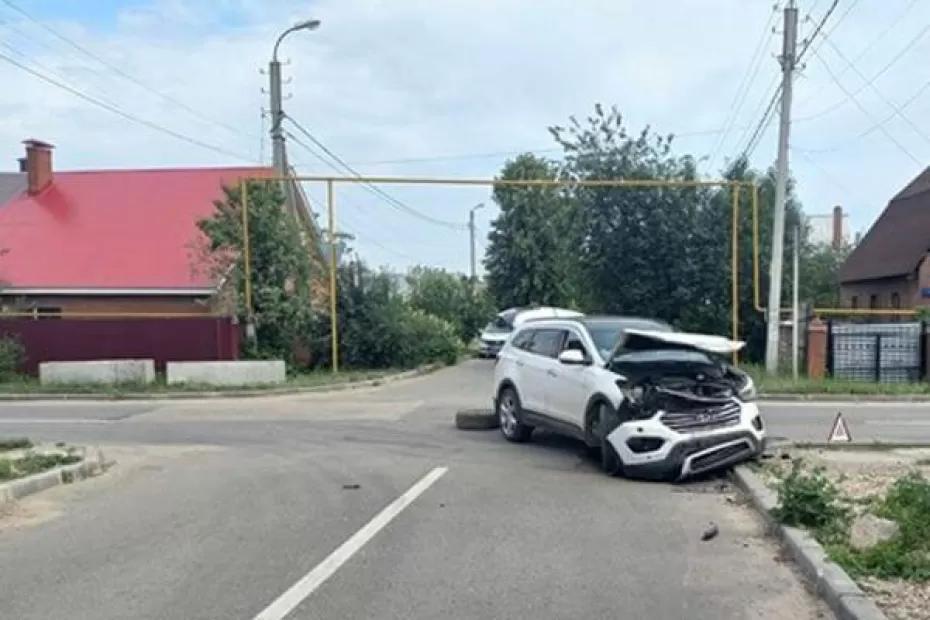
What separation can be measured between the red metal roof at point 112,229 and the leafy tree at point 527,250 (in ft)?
43.6

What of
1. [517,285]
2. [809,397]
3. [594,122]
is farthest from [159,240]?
[809,397]

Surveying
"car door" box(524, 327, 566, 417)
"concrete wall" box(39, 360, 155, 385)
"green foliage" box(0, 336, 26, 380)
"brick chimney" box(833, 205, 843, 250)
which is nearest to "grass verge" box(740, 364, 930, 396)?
"car door" box(524, 327, 566, 417)

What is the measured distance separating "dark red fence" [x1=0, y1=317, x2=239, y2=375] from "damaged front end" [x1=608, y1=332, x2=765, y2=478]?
17.3m

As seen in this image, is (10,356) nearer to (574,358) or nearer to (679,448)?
(574,358)

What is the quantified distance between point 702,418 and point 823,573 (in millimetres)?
4390

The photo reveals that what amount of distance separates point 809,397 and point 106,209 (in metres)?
25.1

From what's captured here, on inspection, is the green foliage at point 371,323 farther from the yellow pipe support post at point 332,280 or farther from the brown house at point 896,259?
the brown house at point 896,259

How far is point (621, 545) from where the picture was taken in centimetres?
774

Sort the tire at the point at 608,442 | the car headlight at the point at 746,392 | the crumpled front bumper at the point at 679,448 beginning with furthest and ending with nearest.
→ 1. the car headlight at the point at 746,392
2. the tire at the point at 608,442
3. the crumpled front bumper at the point at 679,448

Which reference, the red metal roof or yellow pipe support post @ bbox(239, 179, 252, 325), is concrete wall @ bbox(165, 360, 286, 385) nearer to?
yellow pipe support post @ bbox(239, 179, 252, 325)

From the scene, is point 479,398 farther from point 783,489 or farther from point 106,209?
point 106,209

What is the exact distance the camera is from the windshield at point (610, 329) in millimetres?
12227

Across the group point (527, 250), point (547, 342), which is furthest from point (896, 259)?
point (547, 342)

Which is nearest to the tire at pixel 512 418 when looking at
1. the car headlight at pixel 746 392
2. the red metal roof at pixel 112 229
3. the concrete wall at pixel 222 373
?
the car headlight at pixel 746 392
